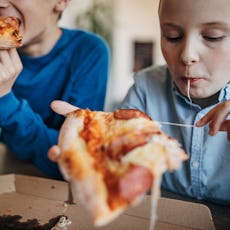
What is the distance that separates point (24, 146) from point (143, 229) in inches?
18.8

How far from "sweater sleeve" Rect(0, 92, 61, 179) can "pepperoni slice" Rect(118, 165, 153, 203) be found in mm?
616

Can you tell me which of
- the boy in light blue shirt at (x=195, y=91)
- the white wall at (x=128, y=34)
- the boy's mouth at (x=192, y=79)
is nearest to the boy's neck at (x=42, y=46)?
the boy in light blue shirt at (x=195, y=91)

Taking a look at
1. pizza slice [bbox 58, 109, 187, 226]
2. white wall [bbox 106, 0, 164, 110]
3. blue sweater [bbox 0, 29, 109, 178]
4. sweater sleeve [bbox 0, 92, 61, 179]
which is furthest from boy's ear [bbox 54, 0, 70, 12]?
white wall [bbox 106, 0, 164, 110]

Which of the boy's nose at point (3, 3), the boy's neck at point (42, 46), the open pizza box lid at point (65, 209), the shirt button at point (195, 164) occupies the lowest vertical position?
the open pizza box lid at point (65, 209)

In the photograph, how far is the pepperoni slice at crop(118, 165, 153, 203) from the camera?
43 centimetres

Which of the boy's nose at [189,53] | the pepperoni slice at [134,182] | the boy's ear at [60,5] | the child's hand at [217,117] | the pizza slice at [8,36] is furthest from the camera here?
the boy's ear at [60,5]

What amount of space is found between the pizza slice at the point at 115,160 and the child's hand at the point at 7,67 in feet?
1.31

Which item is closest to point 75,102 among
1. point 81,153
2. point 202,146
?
point 202,146

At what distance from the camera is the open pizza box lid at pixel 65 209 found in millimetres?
780

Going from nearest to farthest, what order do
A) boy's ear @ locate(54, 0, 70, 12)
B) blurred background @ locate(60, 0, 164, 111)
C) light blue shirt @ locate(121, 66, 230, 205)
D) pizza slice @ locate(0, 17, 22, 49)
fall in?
pizza slice @ locate(0, 17, 22, 49)
light blue shirt @ locate(121, 66, 230, 205)
boy's ear @ locate(54, 0, 70, 12)
blurred background @ locate(60, 0, 164, 111)

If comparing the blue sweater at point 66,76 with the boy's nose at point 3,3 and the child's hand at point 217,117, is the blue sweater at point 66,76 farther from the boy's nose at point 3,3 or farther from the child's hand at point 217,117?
the child's hand at point 217,117

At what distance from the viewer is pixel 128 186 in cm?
44

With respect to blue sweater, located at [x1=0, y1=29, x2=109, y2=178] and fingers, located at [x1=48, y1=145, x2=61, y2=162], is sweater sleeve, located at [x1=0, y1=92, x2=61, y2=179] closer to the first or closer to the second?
blue sweater, located at [x1=0, y1=29, x2=109, y2=178]

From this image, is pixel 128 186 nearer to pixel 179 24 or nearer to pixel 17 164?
pixel 179 24
